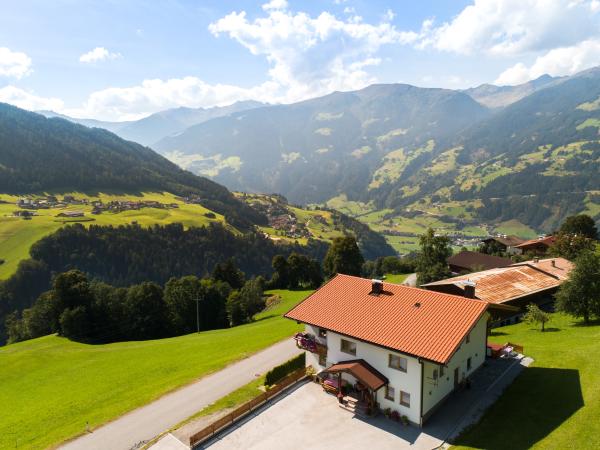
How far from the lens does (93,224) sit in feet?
579

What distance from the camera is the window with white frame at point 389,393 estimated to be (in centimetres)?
2852

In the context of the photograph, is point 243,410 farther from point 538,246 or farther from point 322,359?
point 538,246

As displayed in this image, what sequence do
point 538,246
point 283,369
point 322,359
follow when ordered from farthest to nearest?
point 538,246
point 283,369
point 322,359

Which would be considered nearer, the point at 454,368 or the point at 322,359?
the point at 454,368

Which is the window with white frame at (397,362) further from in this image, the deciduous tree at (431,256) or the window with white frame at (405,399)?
the deciduous tree at (431,256)

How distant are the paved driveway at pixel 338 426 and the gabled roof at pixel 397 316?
17.5 ft

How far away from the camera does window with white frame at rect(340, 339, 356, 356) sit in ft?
102

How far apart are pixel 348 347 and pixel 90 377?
32.7m

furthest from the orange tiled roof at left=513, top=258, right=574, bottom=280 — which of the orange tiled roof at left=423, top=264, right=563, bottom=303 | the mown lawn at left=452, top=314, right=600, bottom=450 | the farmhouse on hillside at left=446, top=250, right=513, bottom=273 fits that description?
the mown lawn at left=452, top=314, right=600, bottom=450

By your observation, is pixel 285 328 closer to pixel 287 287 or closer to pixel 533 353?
pixel 533 353

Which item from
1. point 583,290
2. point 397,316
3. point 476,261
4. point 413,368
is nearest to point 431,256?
point 476,261

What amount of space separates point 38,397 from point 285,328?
28699 millimetres

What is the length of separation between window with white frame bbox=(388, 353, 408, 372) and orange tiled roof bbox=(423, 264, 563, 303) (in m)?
26.1

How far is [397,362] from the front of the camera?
28.4 metres
